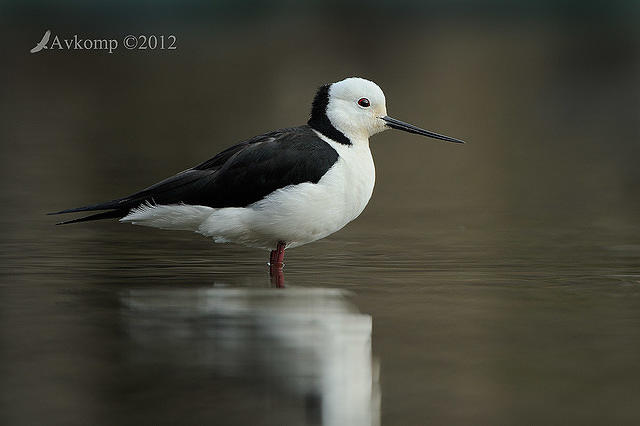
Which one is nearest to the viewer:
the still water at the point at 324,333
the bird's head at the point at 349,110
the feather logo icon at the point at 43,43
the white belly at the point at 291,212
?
the still water at the point at 324,333

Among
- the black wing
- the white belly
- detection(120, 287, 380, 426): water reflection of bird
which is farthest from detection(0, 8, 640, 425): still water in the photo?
the black wing

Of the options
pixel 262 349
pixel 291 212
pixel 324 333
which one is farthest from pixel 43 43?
pixel 262 349

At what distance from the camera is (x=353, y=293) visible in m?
8.23

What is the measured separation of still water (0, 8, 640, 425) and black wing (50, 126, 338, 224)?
462 mm

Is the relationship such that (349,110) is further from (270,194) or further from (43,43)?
(43,43)

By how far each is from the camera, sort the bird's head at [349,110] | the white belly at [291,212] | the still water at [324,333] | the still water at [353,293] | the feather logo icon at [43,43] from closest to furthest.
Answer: the still water at [324,333] → the still water at [353,293] → the white belly at [291,212] → the bird's head at [349,110] → the feather logo icon at [43,43]

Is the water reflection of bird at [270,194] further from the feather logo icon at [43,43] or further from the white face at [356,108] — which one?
the feather logo icon at [43,43]

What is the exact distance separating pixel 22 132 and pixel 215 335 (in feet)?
44.5

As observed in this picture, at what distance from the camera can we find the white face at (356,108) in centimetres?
946

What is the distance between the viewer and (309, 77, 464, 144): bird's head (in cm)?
945

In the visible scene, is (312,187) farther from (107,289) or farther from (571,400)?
(571,400)

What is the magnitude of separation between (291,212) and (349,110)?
3.21 feet

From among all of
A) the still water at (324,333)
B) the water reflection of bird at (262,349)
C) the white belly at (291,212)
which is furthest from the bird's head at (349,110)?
the water reflection of bird at (262,349)

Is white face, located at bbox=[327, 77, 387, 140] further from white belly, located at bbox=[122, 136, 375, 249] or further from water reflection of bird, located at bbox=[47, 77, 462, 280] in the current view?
white belly, located at bbox=[122, 136, 375, 249]
